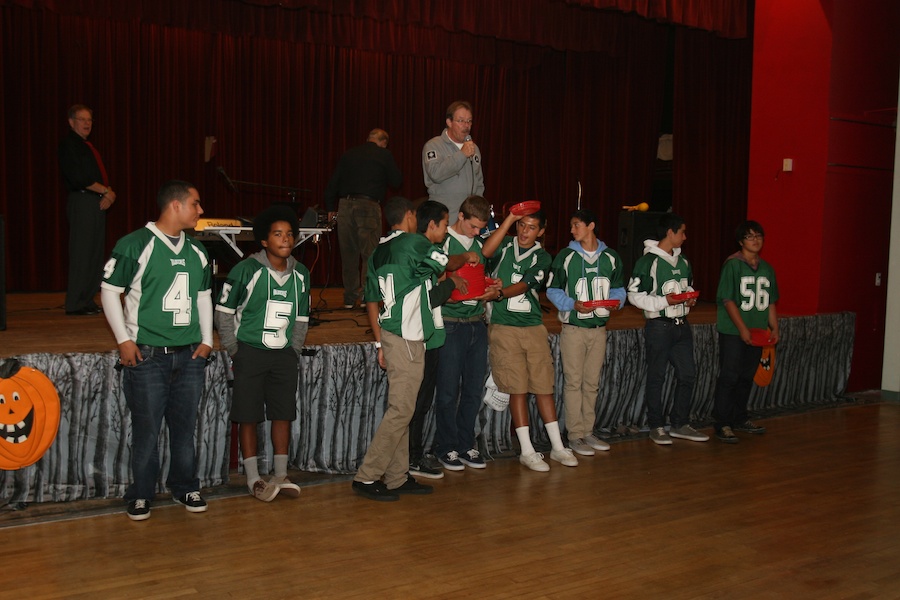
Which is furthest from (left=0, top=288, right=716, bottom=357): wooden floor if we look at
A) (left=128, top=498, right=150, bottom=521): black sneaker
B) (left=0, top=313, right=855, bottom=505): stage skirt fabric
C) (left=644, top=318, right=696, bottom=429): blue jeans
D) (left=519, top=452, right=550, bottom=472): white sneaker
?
(left=519, top=452, right=550, bottom=472): white sneaker

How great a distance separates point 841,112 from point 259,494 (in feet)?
19.1

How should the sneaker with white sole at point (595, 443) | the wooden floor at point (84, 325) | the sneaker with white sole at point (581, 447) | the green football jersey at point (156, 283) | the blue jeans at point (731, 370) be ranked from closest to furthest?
the green football jersey at point (156, 283) < the wooden floor at point (84, 325) < the sneaker with white sole at point (581, 447) < the sneaker with white sole at point (595, 443) < the blue jeans at point (731, 370)

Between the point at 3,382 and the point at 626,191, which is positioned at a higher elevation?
the point at 626,191

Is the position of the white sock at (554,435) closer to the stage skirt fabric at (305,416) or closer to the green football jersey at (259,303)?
the stage skirt fabric at (305,416)

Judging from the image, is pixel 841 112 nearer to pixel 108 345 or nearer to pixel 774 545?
pixel 774 545

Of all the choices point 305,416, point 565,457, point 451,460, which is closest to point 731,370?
point 565,457

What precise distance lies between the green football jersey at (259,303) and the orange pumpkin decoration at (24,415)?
0.93 metres

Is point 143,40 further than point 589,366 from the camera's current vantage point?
Yes

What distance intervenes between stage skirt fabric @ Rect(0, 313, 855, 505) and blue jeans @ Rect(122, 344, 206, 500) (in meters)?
0.24

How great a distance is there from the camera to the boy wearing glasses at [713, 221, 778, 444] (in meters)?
5.91

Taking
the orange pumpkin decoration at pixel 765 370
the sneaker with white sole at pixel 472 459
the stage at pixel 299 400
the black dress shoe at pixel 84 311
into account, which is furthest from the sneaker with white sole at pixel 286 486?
the orange pumpkin decoration at pixel 765 370

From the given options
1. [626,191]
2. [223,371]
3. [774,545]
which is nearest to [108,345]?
[223,371]

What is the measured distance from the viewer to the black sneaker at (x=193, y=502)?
13.7 ft

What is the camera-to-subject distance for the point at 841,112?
725cm
